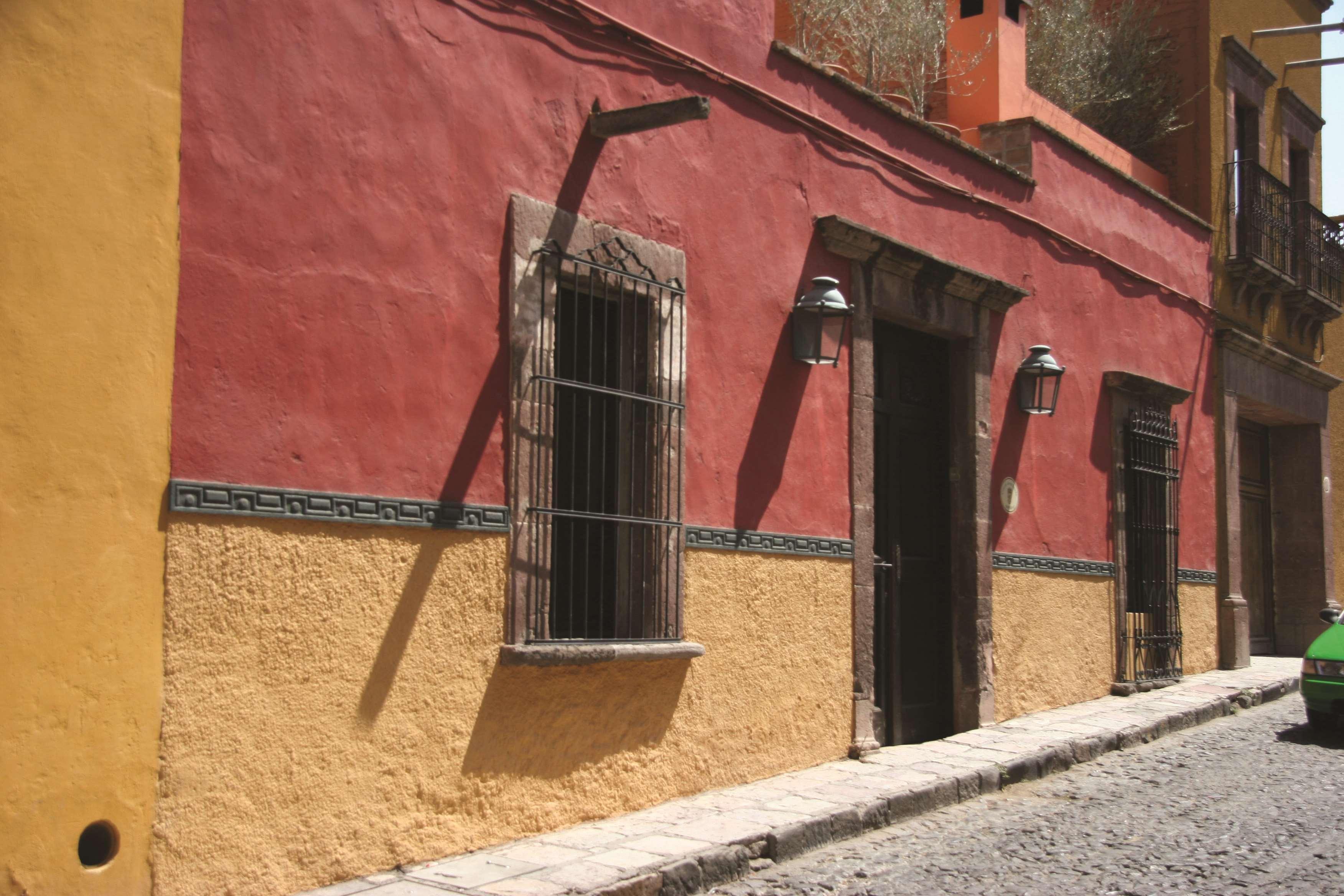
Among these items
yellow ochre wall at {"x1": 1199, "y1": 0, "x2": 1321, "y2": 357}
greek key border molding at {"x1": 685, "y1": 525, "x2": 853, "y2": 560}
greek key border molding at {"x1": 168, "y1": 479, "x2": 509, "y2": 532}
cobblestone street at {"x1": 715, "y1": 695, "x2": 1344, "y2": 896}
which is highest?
yellow ochre wall at {"x1": 1199, "y1": 0, "x2": 1321, "y2": 357}

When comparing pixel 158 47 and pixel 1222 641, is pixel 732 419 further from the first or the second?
pixel 1222 641

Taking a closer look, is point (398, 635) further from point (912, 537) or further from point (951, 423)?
point (951, 423)

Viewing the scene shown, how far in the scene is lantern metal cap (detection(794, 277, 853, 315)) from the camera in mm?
7508

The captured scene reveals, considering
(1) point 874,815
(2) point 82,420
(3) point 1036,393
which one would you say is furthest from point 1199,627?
(2) point 82,420

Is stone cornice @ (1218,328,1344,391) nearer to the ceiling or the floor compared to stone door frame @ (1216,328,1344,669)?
nearer to the ceiling

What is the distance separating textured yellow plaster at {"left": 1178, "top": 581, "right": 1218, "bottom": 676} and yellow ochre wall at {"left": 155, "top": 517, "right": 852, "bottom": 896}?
21.8ft

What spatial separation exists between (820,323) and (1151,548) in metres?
5.50

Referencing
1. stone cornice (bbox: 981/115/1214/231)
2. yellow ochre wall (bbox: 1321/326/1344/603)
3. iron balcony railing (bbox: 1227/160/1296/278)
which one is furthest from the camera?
yellow ochre wall (bbox: 1321/326/1344/603)

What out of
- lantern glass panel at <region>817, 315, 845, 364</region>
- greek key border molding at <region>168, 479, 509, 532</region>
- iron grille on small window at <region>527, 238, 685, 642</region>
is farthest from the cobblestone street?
lantern glass panel at <region>817, 315, 845, 364</region>

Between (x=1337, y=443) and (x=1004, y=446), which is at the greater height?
(x=1337, y=443)

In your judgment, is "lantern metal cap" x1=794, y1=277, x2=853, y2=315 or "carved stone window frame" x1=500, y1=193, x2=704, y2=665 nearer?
"carved stone window frame" x1=500, y1=193, x2=704, y2=665

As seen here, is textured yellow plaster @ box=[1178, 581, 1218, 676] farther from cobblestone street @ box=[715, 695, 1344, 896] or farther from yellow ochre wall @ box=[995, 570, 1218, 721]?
cobblestone street @ box=[715, 695, 1344, 896]

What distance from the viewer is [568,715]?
5965mm

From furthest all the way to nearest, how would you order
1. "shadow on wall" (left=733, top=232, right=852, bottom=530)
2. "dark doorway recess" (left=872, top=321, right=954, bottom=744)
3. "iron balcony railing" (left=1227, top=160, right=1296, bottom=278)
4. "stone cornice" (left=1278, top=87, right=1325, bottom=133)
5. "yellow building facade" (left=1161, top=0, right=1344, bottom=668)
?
1. "stone cornice" (left=1278, top=87, right=1325, bottom=133)
2. "iron balcony railing" (left=1227, top=160, right=1296, bottom=278)
3. "yellow building facade" (left=1161, top=0, right=1344, bottom=668)
4. "dark doorway recess" (left=872, top=321, right=954, bottom=744)
5. "shadow on wall" (left=733, top=232, right=852, bottom=530)
